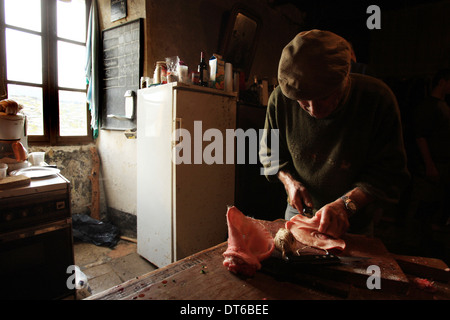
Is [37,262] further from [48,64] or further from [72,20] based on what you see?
[72,20]

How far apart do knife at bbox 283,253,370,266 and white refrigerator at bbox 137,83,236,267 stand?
1771 mm

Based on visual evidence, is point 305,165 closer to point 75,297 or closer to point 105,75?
point 75,297

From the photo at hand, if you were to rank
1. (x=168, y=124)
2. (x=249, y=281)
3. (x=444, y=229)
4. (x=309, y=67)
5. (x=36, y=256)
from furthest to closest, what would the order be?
(x=444, y=229), (x=168, y=124), (x=36, y=256), (x=309, y=67), (x=249, y=281)

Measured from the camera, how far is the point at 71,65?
12.5ft

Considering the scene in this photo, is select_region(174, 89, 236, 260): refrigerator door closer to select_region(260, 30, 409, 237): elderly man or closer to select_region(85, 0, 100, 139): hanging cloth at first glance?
select_region(260, 30, 409, 237): elderly man

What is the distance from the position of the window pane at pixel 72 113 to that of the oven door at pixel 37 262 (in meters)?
2.20

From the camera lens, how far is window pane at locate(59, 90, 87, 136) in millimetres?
3738

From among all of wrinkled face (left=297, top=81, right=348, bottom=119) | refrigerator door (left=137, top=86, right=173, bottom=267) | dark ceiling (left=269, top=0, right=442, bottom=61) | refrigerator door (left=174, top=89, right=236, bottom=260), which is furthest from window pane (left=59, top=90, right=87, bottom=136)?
dark ceiling (left=269, top=0, right=442, bottom=61)

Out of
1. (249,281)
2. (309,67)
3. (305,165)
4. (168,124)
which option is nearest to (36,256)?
(168,124)

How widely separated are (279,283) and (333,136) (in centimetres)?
88

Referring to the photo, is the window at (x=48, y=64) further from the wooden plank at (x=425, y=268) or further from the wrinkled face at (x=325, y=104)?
the wooden plank at (x=425, y=268)

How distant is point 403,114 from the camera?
14.8 feet

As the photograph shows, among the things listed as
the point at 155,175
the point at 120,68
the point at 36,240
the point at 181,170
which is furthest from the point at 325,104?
the point at 120,68
